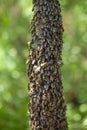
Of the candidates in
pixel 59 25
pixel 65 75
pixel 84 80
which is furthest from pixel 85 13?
pixel 59 25

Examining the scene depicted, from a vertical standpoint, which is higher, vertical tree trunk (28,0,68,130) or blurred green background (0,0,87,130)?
blurred green background (0,0,87,130)

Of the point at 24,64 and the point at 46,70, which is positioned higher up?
the point at 24,64

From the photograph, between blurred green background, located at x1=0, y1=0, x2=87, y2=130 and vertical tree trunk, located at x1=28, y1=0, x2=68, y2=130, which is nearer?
vertical tree trunk, located at x1=28, y1=0, x2=68, y2=130

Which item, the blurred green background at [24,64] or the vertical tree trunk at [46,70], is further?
the blurred green background at [24,64]

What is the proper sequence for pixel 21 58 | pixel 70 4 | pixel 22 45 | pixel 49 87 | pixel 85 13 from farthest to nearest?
1. pixel 22 45
2. pixel 21 58
3. pixel 70 4
4. pixel 85 13
5. pixel 49 87

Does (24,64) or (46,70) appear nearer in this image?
(46,70)

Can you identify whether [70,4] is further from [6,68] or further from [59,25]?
[59,25]

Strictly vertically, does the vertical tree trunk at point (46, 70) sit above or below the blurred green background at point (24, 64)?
below

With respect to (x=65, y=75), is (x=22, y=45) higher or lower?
higher
